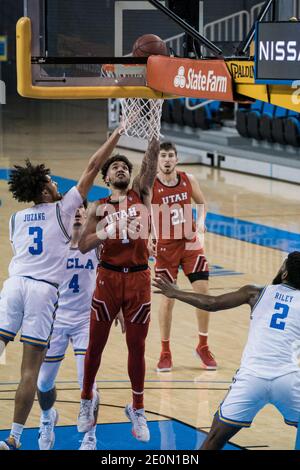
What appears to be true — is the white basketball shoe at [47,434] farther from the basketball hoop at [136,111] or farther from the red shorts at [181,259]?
the red shorts at [181,259]

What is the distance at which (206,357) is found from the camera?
9.23m

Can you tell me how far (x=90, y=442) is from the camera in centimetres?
724

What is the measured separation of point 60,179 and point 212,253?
573cm

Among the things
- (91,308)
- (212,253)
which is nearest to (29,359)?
(91,308)

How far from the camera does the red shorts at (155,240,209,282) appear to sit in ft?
30.7

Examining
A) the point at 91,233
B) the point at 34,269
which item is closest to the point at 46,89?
the point at 91,233

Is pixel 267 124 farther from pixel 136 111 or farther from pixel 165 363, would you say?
pixel 136 111

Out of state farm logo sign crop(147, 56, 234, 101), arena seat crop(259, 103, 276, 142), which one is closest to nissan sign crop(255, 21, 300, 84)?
state farm logo sign crop(147, 56, 234, 101)

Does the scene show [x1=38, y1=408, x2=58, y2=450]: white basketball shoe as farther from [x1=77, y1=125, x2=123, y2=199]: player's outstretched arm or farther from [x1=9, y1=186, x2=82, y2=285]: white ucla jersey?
[x1=77, y1=125, x2=123, y2=199]: player's outstretched arm

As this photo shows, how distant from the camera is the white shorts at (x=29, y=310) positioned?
276 inches

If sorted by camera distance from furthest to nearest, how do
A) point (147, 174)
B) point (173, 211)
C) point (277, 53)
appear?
1. point (173, 211)
2. point (147, 174)
3. point (277, 53)

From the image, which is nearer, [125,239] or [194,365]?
[125,239]

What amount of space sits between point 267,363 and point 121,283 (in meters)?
1.49

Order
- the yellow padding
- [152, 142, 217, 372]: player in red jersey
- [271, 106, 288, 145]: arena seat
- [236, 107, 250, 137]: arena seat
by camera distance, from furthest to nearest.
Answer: [236, 107, 250, 137]: arena seat → [271, 106, 288, 145]: arena seat → [152, 142, 217, 372]: player in red jersey → the yellow padding
